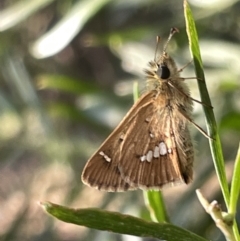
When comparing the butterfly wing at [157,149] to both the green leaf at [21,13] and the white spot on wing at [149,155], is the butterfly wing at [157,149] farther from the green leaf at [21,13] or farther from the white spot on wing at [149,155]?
the green leaf at [21,13]

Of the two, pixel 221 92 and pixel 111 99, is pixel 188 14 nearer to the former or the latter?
pixel 221 92

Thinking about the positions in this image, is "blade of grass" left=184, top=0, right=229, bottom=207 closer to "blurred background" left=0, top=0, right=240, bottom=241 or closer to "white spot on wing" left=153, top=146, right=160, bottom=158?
"white spot on wing" left=153, top=146, right=160, bottom=158

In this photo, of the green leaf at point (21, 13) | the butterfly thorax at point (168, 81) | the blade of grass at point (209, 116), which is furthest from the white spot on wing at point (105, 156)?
the green leaf at point (21, 13)

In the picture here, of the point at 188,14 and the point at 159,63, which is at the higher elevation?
the point at 159,63

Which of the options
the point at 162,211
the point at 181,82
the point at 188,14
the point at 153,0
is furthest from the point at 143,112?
the point at 153,0

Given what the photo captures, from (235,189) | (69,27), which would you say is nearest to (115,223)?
(235,189)

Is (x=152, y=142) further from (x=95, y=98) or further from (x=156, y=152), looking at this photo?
(x=95, y=98)

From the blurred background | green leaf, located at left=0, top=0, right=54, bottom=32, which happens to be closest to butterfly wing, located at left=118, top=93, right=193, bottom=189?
the blurred background
